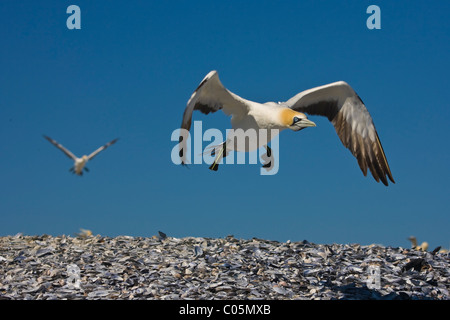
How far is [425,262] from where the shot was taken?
8711mm

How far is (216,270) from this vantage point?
7.92 m

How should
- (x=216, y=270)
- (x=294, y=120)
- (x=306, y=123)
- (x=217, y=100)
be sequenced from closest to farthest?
(x=216, y=270) → (x=306, y=123) → (x=294, y=120) → (x=217, y=100)

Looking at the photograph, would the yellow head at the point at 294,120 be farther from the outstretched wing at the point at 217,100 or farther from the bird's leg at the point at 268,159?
the bird's leg at the point at 268,159

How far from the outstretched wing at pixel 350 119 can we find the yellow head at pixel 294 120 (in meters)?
1.06

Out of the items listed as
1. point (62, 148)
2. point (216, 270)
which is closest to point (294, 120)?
point (216, 270)

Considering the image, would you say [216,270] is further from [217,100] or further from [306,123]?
[217,100]

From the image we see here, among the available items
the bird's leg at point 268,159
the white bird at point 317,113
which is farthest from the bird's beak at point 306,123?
the bird's leg at point 268,159

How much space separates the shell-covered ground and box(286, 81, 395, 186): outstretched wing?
169 cm

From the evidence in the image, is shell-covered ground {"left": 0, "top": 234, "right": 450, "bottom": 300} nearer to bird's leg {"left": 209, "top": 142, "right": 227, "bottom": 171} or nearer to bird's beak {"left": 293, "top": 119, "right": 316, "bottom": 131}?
bird's leg {"left": 209, "top": 142, "right": 227, "bottom": 171}

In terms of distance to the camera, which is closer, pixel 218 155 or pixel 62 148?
pixel 218 155

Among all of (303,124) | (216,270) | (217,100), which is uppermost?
(217,100)

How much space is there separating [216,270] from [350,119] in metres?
4.46

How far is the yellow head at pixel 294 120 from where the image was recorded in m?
9.18

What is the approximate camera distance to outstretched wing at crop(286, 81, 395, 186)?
399 inches
